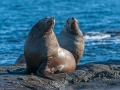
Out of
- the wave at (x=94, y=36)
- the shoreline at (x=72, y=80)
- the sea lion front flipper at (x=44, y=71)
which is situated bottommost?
the wave at (x=94, y=36)

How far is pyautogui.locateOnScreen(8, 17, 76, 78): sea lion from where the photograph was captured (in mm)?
10047

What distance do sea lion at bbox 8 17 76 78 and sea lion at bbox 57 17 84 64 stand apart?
0.98 meters

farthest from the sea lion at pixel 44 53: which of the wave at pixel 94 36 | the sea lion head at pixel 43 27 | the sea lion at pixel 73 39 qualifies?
the wave at pixel 94 36

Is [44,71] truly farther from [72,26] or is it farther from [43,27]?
[72,26]

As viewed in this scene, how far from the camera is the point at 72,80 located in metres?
9.83

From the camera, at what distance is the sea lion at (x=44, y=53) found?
10.0m

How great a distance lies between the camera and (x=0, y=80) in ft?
30.5

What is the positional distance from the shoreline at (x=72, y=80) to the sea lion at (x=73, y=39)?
0.79 m

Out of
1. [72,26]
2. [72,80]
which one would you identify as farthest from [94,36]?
[72,80]

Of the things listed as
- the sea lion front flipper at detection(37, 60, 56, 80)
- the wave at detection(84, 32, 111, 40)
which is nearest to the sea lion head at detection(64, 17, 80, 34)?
the sea lion front flipper at detection(37, 60, 56, 80)

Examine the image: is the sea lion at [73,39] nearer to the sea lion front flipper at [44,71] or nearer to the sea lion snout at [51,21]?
the sea lion snout at [51,21]

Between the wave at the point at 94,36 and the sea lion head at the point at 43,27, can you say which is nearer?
the sea lion head at the point at 43,27

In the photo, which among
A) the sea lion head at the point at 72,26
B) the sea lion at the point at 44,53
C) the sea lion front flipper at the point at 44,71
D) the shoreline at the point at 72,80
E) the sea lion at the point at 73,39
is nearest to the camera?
the shoreline at the point at 72,80

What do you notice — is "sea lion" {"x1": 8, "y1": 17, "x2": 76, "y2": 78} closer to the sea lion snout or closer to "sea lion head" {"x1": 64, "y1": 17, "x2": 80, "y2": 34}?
the sea lion snout
